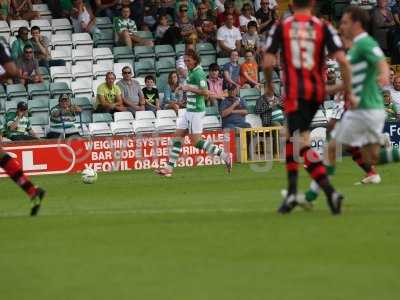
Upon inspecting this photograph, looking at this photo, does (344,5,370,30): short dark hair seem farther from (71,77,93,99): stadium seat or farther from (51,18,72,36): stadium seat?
(51,18,72,36): stadium seat

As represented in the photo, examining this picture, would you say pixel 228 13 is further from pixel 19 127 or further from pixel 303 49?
pixel 303 49

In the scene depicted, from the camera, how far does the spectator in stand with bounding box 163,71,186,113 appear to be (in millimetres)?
26391

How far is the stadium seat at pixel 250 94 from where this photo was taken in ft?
89.7

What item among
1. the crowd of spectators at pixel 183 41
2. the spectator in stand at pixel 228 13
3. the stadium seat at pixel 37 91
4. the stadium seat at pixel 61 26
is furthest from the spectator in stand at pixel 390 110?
the stadium seat at pixel 37 91

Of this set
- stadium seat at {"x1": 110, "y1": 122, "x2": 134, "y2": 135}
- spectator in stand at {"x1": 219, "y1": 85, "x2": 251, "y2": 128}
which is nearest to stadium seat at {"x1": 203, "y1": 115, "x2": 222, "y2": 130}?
spectator in stand at {"x1": 219, "y1": 85, "x2": 251, "y2": 128}

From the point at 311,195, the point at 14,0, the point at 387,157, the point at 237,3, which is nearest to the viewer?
the point at 311,195

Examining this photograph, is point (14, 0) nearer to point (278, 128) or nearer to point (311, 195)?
point (278, 128)

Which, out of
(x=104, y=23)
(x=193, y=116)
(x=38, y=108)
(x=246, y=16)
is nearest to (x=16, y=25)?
(x=104, y=23)

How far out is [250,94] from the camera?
27.5m

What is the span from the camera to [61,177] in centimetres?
2330

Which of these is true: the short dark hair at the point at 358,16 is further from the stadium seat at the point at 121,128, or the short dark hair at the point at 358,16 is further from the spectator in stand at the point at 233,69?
the spectator in stand at the point at 233,69

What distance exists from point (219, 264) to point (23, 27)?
16.2 m

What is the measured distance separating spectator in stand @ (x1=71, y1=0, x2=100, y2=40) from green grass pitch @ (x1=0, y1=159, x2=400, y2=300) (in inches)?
449

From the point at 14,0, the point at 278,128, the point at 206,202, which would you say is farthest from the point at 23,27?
the point at 206,202
